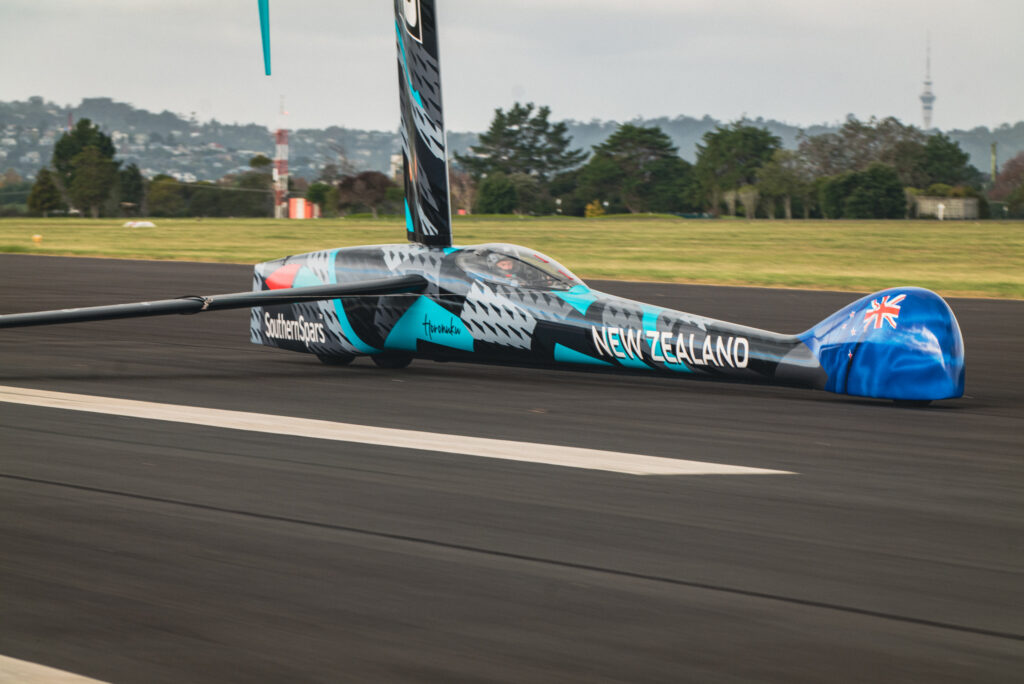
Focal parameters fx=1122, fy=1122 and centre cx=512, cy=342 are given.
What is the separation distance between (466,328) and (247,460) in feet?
14.2

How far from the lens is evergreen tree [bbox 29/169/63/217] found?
13738 cm

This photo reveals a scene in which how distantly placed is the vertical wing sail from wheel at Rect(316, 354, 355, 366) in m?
1.62

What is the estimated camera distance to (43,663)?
4188 mm

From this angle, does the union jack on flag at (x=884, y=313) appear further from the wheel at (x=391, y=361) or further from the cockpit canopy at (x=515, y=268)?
the wheel at (x=391, y=361)

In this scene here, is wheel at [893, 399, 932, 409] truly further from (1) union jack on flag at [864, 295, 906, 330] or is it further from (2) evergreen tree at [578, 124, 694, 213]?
(2) evergreen tree at [578, 124, 694, 213]

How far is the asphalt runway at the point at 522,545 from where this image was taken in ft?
14.0

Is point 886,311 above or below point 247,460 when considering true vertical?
above

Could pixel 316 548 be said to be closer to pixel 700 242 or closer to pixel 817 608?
pixel 817 608

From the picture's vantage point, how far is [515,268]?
457 inches

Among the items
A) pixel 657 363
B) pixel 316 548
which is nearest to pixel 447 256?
pixel 657 363

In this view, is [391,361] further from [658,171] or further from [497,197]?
[658,171]

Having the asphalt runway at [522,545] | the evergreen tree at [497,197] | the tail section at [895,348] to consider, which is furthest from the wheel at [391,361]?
the evergreen tree at [497,197]

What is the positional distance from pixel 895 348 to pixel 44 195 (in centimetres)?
14319

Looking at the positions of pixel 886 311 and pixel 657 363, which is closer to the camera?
pixel 886 311
